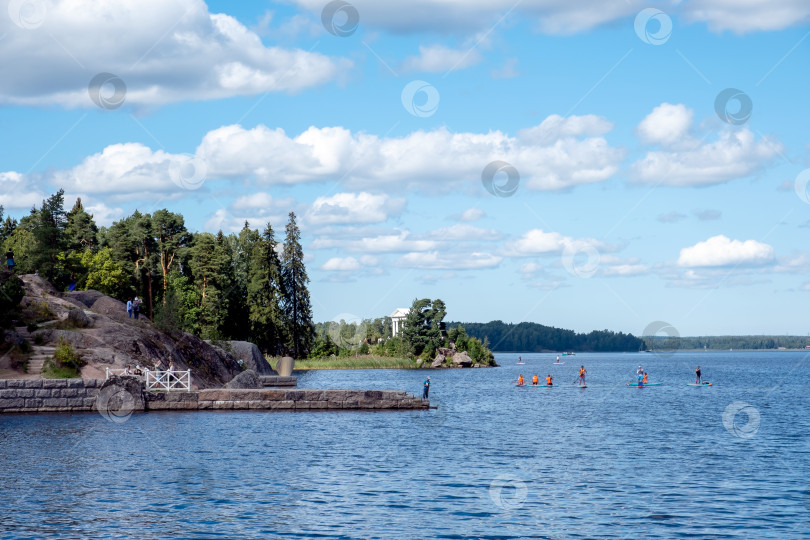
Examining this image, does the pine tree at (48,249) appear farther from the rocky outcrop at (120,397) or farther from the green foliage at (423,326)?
the green foliage at (423,326)

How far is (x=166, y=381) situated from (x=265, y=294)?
62743 mm

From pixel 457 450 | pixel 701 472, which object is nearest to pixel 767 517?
pixel 701 472

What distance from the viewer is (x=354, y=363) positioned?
400 ft

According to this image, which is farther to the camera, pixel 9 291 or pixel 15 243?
pixel 15 243

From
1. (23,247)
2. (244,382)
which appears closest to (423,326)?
(23,247)

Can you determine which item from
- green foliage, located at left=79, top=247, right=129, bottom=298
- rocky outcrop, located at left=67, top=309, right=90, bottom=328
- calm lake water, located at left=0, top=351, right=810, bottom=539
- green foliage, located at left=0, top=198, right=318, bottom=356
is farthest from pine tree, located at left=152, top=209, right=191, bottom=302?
calm lake water, located at left=0, top=351, right=810, bottom=539

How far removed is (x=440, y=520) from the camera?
1945 cm

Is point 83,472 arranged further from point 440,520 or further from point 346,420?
point 346,420

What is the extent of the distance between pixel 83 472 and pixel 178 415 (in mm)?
15994

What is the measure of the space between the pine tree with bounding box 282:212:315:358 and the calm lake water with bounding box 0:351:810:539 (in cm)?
6597

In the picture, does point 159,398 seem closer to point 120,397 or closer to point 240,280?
point 120,397

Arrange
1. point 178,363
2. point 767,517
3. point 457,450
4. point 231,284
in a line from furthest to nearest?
point 231,284 < point 178,363 < point 457,450 < point 767,517

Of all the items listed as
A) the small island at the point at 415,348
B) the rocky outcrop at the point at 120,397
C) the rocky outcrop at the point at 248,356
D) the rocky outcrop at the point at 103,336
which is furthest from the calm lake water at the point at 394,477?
the small island at the point at 415,348

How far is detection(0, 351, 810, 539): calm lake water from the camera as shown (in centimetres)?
1897
